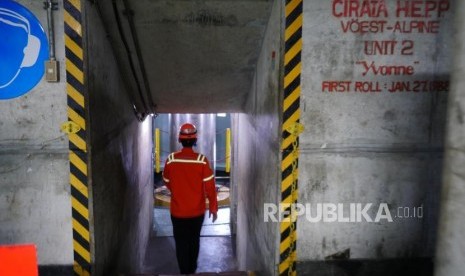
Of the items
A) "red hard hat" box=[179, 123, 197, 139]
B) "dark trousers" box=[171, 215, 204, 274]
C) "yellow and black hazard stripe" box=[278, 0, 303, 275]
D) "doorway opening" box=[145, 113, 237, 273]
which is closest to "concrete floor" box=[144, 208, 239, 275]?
"doorway opening" box=[145, 113, 237, 273]

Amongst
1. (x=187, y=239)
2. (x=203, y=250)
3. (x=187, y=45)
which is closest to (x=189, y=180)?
(x=187, y=239)

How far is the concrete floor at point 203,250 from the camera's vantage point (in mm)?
6066

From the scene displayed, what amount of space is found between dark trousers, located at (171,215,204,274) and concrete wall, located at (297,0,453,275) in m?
1.72

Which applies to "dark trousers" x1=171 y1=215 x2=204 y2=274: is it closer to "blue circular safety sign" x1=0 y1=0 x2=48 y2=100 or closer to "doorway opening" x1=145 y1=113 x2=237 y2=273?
"doorway opening" x1=145 y1=113 x2=237 y2=273

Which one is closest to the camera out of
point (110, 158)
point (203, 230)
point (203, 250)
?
point (110, 158)

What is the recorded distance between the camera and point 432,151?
284 cm

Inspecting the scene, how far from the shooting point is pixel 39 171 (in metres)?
2.75

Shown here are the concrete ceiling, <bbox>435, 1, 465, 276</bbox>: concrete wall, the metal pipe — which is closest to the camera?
<bbox>435, 1, 465, 276</bbox>: concrete wall

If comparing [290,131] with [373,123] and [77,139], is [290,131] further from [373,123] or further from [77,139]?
[77,139]

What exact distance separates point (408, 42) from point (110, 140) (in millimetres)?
2551

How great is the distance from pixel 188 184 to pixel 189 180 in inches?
1.8

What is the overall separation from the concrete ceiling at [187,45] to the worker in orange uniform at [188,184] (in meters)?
0.57

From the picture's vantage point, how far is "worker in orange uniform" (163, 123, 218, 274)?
13.2ft

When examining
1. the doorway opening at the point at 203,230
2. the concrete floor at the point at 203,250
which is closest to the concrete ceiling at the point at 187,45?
the concrete floor at the point at 203,250
